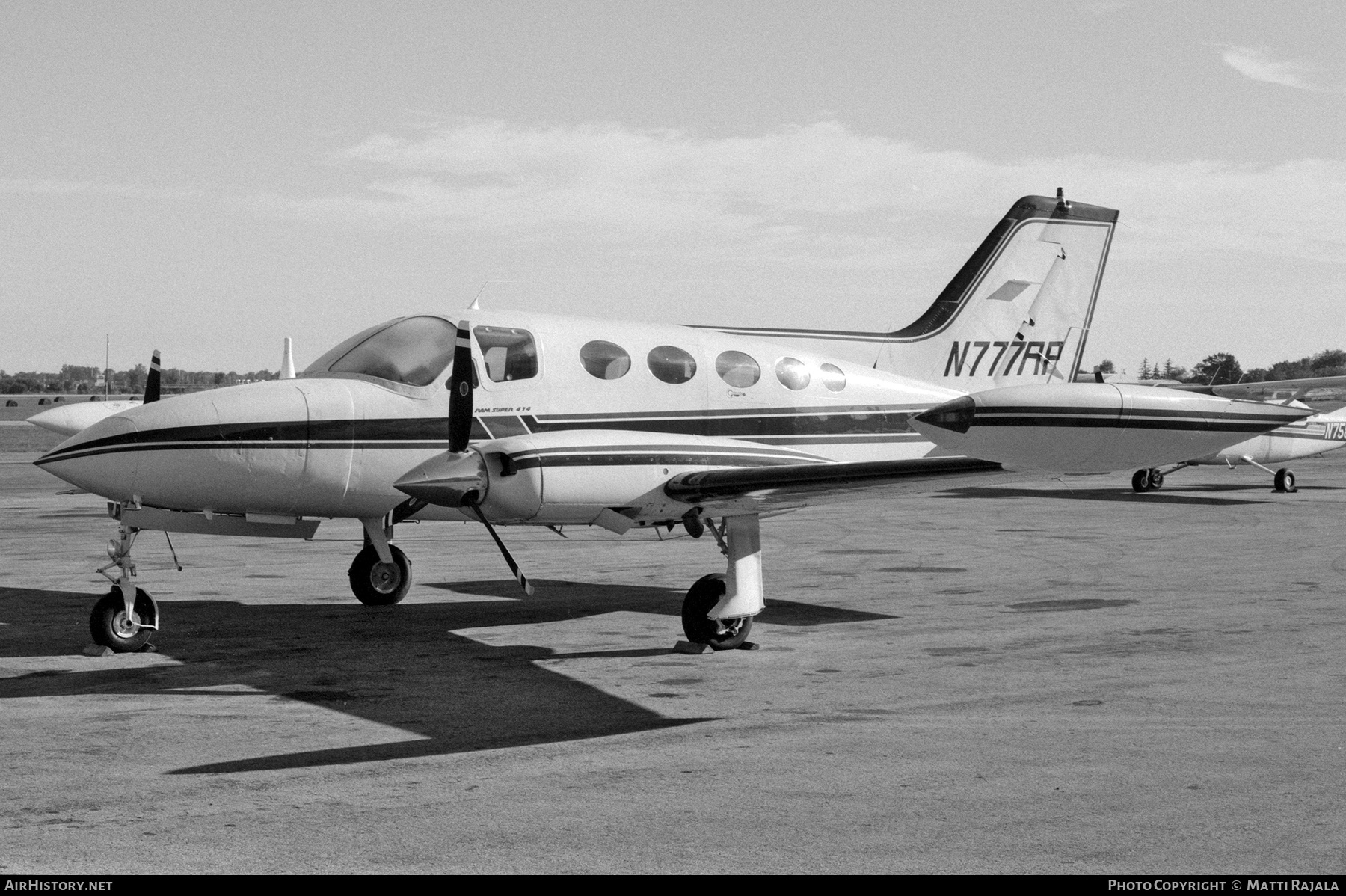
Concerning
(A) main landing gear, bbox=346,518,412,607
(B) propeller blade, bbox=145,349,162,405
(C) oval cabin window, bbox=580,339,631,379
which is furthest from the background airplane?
(C) oval cabin window, bbox=580,339,631,379

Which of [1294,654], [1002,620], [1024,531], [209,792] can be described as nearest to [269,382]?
[209,792]

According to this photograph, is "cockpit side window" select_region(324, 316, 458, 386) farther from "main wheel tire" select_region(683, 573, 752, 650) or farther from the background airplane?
"main wheel tire" select_region(683, 573, 752, 650)

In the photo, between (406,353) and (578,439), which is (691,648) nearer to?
(578,439)

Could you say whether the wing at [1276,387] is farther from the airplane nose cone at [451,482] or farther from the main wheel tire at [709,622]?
the airplane nose cone at [451,482]

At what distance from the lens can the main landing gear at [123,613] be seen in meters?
11.2

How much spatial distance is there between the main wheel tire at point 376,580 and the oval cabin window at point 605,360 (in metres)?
3.58

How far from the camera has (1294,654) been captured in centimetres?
1117

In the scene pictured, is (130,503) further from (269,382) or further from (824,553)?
(824,553)

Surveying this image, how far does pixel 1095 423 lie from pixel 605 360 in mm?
5297

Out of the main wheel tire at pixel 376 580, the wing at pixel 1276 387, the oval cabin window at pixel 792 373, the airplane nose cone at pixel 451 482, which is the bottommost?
the main wheel tire at pixel 376 580

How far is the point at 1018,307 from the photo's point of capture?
15.9 m

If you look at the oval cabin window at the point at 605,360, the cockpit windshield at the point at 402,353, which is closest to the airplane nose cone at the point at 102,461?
the cockpit windshield at the point at 402,353

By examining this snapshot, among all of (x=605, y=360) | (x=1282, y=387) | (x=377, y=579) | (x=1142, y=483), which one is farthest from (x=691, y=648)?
(x=1282, y=387)

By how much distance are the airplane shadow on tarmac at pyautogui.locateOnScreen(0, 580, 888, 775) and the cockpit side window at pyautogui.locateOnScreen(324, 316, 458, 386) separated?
2536mm
